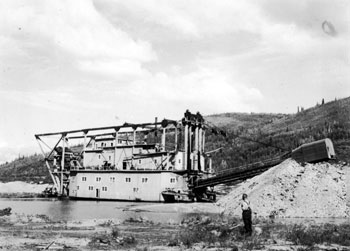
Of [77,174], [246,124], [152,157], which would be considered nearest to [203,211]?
[152,157]

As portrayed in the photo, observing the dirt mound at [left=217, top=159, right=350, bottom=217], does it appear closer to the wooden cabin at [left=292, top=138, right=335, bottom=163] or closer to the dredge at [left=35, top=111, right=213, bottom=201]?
the wooden cabin at [left=292, top=138, right=335, bottom=163]

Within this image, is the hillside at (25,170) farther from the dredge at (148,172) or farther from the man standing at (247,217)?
the man standing at (247,217)

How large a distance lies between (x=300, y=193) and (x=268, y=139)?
150ft

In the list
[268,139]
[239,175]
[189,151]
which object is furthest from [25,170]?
[239,175]

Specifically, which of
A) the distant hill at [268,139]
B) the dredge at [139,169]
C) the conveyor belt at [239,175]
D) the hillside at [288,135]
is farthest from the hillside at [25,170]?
the conveyor belt at [239,175]

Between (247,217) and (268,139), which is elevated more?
(268,139)

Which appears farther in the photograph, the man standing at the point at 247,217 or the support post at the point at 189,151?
the support post at the point at 189,151

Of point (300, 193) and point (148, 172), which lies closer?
point (300, 193)

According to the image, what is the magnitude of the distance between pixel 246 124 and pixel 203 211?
89006mm

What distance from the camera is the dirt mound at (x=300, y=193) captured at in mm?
26188

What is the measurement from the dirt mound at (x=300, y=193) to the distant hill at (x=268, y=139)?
6.29m

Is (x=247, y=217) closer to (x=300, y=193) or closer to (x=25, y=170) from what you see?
(x=300, y=193)

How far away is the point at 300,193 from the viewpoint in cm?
2742

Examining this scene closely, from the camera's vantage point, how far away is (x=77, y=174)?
5425cm
